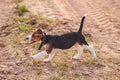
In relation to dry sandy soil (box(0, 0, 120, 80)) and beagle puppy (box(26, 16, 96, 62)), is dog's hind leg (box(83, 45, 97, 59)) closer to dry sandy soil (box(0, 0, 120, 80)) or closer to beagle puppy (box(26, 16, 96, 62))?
beagle puppy (box(26, 16, 96, 62))

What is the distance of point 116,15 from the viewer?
9.45m

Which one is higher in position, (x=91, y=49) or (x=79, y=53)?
(x=91, y=49)

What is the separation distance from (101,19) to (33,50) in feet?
8.90

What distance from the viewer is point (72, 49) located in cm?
703

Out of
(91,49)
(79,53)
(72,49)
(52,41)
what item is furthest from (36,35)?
(72,49)

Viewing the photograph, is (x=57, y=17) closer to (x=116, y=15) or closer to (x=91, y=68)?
(x=116, y=15)

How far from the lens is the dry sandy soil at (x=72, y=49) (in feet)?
19.7

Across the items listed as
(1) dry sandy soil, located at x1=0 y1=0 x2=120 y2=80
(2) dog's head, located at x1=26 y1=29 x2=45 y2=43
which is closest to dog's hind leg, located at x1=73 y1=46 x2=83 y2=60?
(1) dry sandy soil, located at x1=0 y1=0 x2=120 y2=80

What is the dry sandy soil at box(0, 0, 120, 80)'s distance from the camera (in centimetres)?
602

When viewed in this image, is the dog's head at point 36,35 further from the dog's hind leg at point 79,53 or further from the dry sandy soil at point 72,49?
the dog's hind leg at point 79,53

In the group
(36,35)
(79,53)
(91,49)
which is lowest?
(79,53)

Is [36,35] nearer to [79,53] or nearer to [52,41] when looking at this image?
[52,41]

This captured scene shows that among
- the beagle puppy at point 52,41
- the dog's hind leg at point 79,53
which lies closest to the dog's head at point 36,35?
the beagle puppy at point 52,41

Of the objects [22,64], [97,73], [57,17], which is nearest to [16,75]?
[22,64]
